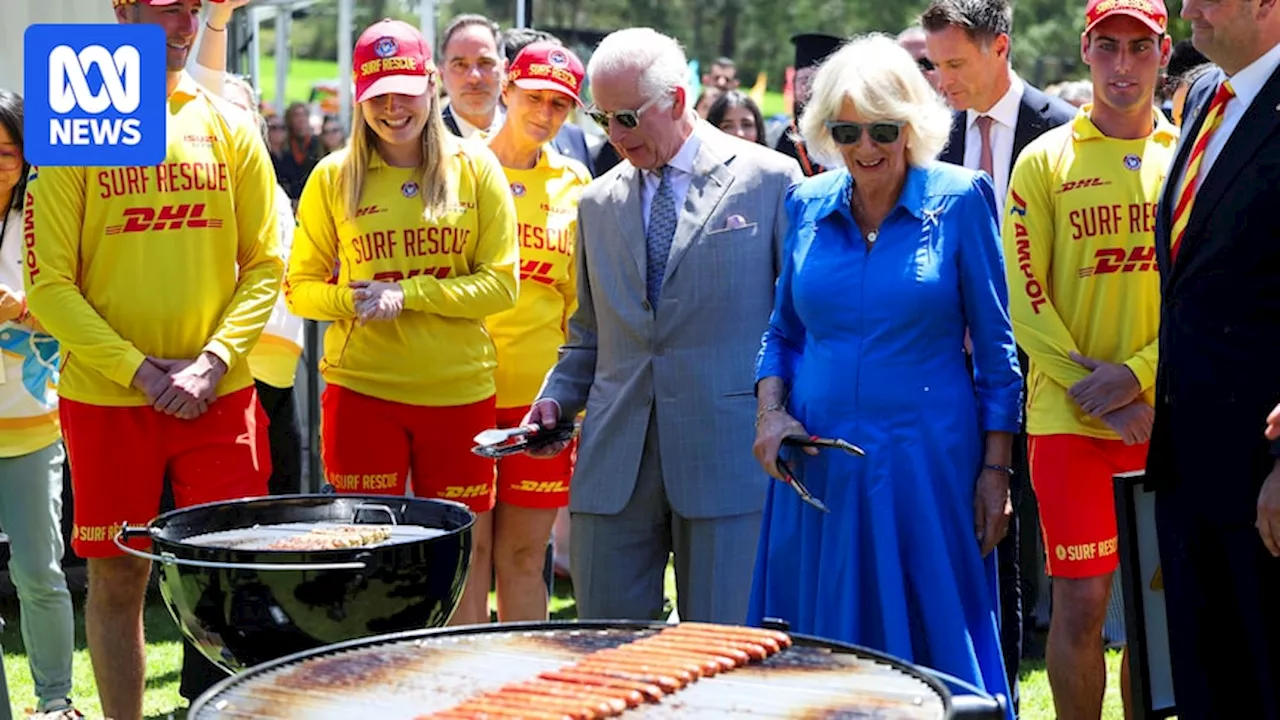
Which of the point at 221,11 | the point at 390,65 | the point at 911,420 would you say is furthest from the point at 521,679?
the point at 221,11

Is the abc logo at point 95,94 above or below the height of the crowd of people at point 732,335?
above

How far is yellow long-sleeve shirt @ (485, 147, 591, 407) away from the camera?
20.7 feet

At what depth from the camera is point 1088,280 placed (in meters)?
5.41

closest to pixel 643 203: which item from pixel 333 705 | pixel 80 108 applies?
pixel 80 108

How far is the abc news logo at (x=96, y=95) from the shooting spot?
5340mm

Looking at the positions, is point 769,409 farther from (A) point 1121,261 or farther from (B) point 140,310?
(B) point 140,310

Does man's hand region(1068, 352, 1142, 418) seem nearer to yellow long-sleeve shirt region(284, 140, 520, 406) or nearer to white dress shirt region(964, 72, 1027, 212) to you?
white dress shirt region(964, 72, 1027, 212)

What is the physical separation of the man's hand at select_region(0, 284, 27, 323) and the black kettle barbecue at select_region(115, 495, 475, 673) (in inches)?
78.5

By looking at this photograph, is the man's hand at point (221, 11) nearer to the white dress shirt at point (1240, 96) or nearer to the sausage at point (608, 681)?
the white dress shirt at point (1240, 96)

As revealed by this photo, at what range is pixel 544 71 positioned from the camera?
21.3 feet

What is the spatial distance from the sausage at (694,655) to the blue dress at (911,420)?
1.19 m

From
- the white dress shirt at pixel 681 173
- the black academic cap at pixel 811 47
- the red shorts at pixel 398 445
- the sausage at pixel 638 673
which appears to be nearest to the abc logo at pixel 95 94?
the red shorts at pixel 398 445

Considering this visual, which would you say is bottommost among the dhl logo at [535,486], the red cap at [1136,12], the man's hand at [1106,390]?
the dhl logo at [535,486]

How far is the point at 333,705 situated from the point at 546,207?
3760 millimetres
